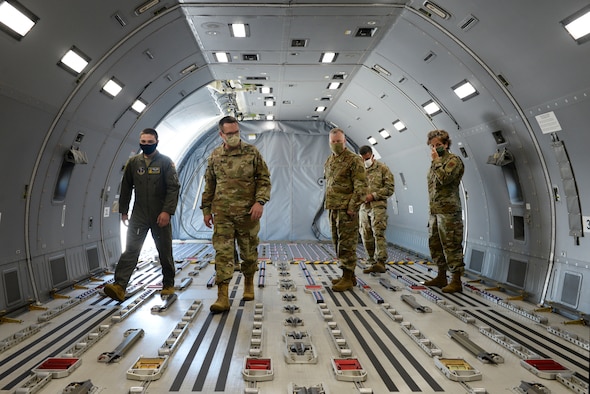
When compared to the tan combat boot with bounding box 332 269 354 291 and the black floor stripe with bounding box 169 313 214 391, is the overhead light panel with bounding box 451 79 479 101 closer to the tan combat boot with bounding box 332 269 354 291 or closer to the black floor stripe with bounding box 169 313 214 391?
the tan combat boot with bounding box 332 269 354 291

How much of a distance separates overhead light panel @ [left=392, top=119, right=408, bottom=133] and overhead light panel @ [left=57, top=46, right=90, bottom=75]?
5771 millimetres

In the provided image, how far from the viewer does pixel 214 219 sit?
14.9ft

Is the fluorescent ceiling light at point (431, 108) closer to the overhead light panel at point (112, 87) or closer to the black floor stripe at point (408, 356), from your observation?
the black floor stripe at point (408, 356)

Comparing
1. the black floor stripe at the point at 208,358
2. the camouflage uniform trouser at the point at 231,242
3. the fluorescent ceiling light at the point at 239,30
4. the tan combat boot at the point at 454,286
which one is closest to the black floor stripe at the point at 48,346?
the black floor stripe at the point at 208,358

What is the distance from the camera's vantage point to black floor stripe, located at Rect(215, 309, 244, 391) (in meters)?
2.59

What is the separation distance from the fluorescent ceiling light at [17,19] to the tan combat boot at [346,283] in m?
4.43

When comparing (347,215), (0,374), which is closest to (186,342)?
(0,374)

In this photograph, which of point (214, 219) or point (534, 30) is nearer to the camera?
point (534, 30)

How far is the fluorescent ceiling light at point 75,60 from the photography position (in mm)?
4137

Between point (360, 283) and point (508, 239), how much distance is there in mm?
2257

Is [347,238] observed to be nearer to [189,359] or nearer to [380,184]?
[380,184]

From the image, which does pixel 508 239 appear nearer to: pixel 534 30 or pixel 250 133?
pixel 534 30

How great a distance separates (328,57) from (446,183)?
10.3 feet

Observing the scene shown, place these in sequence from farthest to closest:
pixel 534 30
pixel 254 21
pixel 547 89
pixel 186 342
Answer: pixel 254 21, pixel 547 89, pixel 534 30, pixel 186 342
